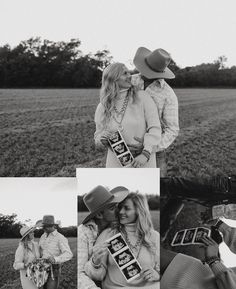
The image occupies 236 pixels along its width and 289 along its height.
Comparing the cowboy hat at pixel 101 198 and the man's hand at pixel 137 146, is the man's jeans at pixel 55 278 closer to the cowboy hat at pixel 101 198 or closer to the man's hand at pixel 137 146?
the cowboy hat at pixel 101 198

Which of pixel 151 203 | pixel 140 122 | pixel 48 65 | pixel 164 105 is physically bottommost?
pixel 151 203

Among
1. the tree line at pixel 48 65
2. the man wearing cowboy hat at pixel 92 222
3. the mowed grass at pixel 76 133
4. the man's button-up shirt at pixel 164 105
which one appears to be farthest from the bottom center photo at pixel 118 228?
the tree line at pixel 48 65

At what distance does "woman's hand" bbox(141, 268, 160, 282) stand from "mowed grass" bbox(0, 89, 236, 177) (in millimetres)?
1203

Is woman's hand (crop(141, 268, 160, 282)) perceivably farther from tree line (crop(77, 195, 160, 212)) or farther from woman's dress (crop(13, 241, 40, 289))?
woman's dress (crop(13, 241, 40, 289))

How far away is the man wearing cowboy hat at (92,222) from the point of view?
15.2 ft

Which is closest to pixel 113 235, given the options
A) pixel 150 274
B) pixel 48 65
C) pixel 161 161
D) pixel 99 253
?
pixel 99 253

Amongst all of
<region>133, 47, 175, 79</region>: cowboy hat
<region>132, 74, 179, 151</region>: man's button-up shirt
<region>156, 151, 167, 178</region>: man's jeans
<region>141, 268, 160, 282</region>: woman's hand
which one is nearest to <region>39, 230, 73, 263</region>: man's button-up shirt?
<region>141, 268, 160, 282</region>: woman's hand

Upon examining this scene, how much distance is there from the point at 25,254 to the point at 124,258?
791mm

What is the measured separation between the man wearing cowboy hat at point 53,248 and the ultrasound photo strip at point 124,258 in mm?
382

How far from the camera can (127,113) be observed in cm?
465

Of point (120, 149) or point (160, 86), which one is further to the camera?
point (160, 86)

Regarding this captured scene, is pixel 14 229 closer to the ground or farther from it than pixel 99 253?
farther from it

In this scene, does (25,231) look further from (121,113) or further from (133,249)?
(121,113)

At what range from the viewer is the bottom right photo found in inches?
184
